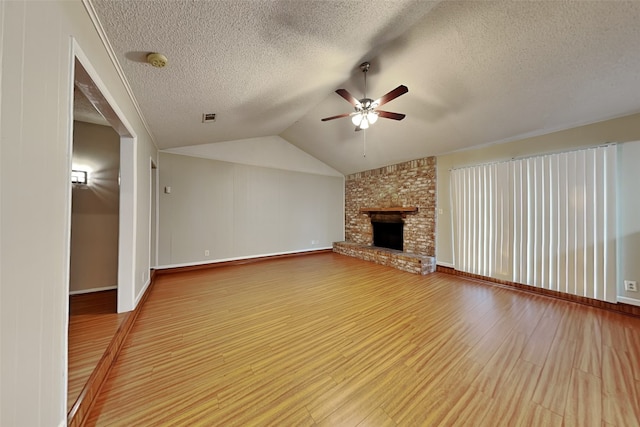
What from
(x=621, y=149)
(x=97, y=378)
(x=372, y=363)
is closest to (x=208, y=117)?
(x=97, y=378)

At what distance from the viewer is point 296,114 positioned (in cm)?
397

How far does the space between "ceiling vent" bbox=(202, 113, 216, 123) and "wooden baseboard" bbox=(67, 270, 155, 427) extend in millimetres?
2572

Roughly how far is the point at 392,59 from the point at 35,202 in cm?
326

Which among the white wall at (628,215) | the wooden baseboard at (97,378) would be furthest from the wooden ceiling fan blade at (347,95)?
the white wall at (628,215)

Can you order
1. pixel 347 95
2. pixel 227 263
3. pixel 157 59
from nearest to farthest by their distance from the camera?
pixel 157 59 → pixel 347 95 → pixel 227 263

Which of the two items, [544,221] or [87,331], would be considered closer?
[87,331]

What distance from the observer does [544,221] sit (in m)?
3.26

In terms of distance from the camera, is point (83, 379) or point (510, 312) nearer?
point (83, 379)

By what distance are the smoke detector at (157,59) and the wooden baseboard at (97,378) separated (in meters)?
2.32

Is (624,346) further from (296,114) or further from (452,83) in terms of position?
(296,114)

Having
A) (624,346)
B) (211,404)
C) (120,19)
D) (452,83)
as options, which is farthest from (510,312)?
(120,19)

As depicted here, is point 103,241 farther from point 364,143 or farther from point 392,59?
point 364,143

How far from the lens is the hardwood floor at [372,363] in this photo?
1.35m

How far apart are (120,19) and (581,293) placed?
5.55m
